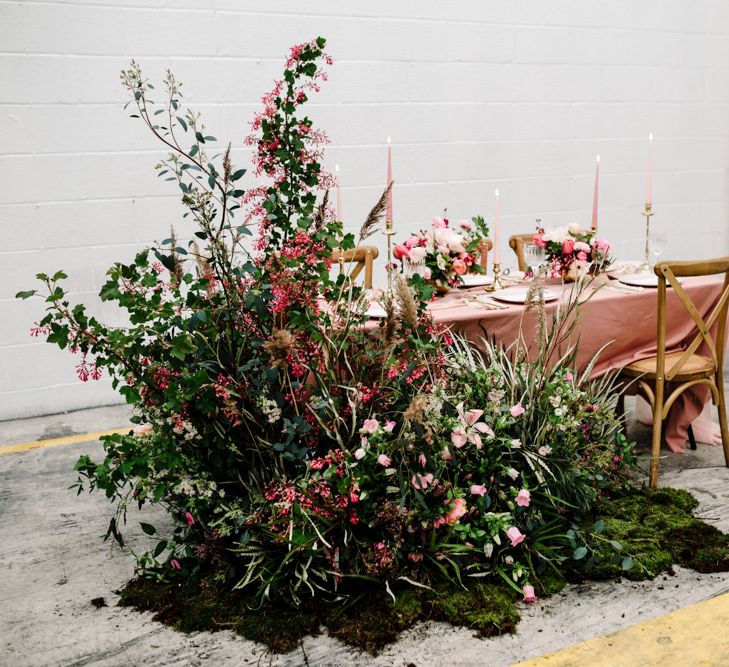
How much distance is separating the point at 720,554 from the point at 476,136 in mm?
→ 3050

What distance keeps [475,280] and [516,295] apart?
0.38 metres

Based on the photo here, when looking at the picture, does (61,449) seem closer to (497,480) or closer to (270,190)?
(270,190)

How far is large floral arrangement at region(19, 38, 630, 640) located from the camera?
2.18 metres

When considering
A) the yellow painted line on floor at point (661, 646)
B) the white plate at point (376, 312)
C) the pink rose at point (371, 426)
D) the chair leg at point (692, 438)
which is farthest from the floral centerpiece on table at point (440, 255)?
the yellow painted line on floor at point (661, 646)

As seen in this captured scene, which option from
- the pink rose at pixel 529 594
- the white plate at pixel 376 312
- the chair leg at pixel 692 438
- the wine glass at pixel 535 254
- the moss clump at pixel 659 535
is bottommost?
the pink rose at pixel 529 594

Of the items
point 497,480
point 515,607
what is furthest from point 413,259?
point 515,607

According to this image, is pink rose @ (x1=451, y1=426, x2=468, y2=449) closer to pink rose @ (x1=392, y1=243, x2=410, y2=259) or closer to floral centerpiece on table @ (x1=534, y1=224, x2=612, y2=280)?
pink rose @ (x1=392, y1=243, x2=410, y2=259)

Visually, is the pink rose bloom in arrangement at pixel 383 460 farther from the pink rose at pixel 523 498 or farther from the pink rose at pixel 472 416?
the pink rose at pixel 523 498

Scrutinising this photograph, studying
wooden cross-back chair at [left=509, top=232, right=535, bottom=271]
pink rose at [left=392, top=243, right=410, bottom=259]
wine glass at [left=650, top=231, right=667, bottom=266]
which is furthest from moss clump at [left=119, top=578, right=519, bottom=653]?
wooden cross-back chair at [left=509, top=232, right=535, bottom=271]

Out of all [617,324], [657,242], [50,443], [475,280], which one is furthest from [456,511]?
[50,443]

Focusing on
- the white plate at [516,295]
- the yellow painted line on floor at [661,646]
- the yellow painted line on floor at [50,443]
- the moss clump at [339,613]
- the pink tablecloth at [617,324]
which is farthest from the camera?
the yellow painted line on floor at [50,443]

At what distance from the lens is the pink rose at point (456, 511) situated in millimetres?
2234

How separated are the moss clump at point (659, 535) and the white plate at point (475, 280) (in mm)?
1066

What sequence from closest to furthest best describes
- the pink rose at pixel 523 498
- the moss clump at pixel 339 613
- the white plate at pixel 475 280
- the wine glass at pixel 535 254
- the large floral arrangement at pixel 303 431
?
the moss clump at pixel 339 613 < the large floral arrangement at pixel 303 431 < the pink rose at pixel 523 498 < the wine glass at pixel 535 254 < the white plate at pixel 475 280
